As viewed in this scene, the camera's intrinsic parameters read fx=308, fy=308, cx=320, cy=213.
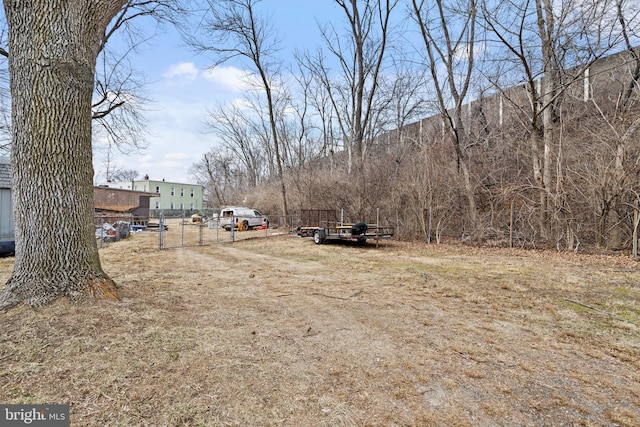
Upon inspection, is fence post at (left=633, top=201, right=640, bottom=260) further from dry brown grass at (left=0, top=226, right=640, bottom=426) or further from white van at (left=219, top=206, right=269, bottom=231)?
white van at (left=219, top=206, right=269, bottom=231)

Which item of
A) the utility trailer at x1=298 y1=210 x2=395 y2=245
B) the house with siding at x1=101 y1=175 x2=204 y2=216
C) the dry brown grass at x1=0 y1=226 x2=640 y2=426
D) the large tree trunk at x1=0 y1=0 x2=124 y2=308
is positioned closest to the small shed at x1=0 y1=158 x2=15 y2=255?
the dry brown grass at x1=0 y1=226 x2=640 y2=426

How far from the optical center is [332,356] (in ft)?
9.37

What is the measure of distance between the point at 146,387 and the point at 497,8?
1380 centimetres

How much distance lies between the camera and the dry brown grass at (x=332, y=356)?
2.07m

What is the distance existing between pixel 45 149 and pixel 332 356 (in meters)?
4.04

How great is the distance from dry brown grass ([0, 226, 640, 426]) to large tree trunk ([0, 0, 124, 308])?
1.52 ft

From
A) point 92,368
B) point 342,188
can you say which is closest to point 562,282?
point 92,368

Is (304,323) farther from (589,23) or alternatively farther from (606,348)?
(589,23)

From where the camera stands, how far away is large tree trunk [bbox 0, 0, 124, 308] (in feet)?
11.9

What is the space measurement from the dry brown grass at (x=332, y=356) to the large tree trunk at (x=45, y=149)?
0.46 metres

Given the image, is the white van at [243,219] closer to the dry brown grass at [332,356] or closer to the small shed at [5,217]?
the small shed at [5,217]

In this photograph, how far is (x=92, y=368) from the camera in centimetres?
247

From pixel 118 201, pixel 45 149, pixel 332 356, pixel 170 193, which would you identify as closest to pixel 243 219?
pixel 45 149

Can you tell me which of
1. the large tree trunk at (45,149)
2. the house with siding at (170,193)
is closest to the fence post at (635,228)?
the large tree trunk at (45,149)
